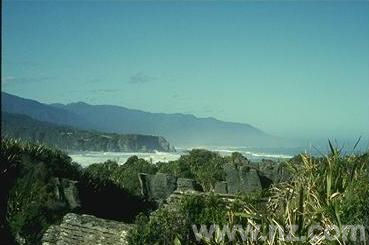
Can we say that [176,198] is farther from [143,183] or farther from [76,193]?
[143,183]

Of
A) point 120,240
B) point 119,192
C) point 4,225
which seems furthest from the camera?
point 119,192

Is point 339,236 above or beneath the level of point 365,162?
beneath

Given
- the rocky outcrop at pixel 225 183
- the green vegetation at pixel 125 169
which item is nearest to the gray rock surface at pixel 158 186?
the rocky outcrop at pixel 225 183

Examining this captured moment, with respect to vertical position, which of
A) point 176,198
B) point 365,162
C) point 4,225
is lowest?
point 4,225

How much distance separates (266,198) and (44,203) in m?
8.24

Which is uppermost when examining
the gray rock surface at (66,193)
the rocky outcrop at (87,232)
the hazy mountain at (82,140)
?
the hazy mountain at (82,140)

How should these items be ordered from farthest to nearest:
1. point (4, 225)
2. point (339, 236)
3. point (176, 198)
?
point (4, 225) → point (176, 198) → point (339, 236)

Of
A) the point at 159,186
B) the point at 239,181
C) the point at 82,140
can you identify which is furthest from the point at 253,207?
the point at 82,140

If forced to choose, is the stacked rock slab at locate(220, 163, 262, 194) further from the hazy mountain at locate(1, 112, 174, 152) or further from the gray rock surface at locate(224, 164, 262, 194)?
the hazy mountain at locate(1, 112, 174, 152)

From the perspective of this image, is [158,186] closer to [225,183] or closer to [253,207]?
[225,183]

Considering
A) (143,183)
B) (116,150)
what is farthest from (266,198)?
(116,150)

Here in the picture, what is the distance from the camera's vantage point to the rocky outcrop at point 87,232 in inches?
517

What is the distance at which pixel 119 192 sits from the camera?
23.3 metres

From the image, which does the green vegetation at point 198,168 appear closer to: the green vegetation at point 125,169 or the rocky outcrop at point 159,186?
the green vegetation at point 125,169
